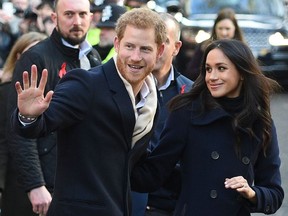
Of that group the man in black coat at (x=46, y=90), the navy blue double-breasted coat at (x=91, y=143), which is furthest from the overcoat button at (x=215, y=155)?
the man in black coat at (x=46, y=90)

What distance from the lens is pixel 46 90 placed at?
589 cm

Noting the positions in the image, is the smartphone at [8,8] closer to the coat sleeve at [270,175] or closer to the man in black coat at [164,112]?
the man in black coat at [164,112]

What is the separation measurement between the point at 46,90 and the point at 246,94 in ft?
5.03

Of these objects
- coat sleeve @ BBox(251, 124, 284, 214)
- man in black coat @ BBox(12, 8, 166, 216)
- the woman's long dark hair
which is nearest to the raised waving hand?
man in black coat @ BBox(12, 8, 166, 216)

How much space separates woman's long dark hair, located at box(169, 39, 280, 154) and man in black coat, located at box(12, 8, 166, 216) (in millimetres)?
438

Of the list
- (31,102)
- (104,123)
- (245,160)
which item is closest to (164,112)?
(245,160)

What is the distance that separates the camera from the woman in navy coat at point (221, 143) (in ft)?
15.8

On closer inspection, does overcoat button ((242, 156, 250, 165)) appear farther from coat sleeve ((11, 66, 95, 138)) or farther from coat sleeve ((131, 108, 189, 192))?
coat sleeve ((11, 66, 95, 138))

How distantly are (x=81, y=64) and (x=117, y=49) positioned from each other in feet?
5.35

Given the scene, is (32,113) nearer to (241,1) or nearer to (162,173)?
(162,173)

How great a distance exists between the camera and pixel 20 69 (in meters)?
5.95

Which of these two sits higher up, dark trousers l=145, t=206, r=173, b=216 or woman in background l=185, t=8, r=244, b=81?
woman in background l=185, t=8, r=244, b=81

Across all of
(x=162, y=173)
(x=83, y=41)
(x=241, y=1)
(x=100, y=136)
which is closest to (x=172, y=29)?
(x=83, y=41)

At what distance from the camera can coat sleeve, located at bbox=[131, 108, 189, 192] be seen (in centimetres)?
486
